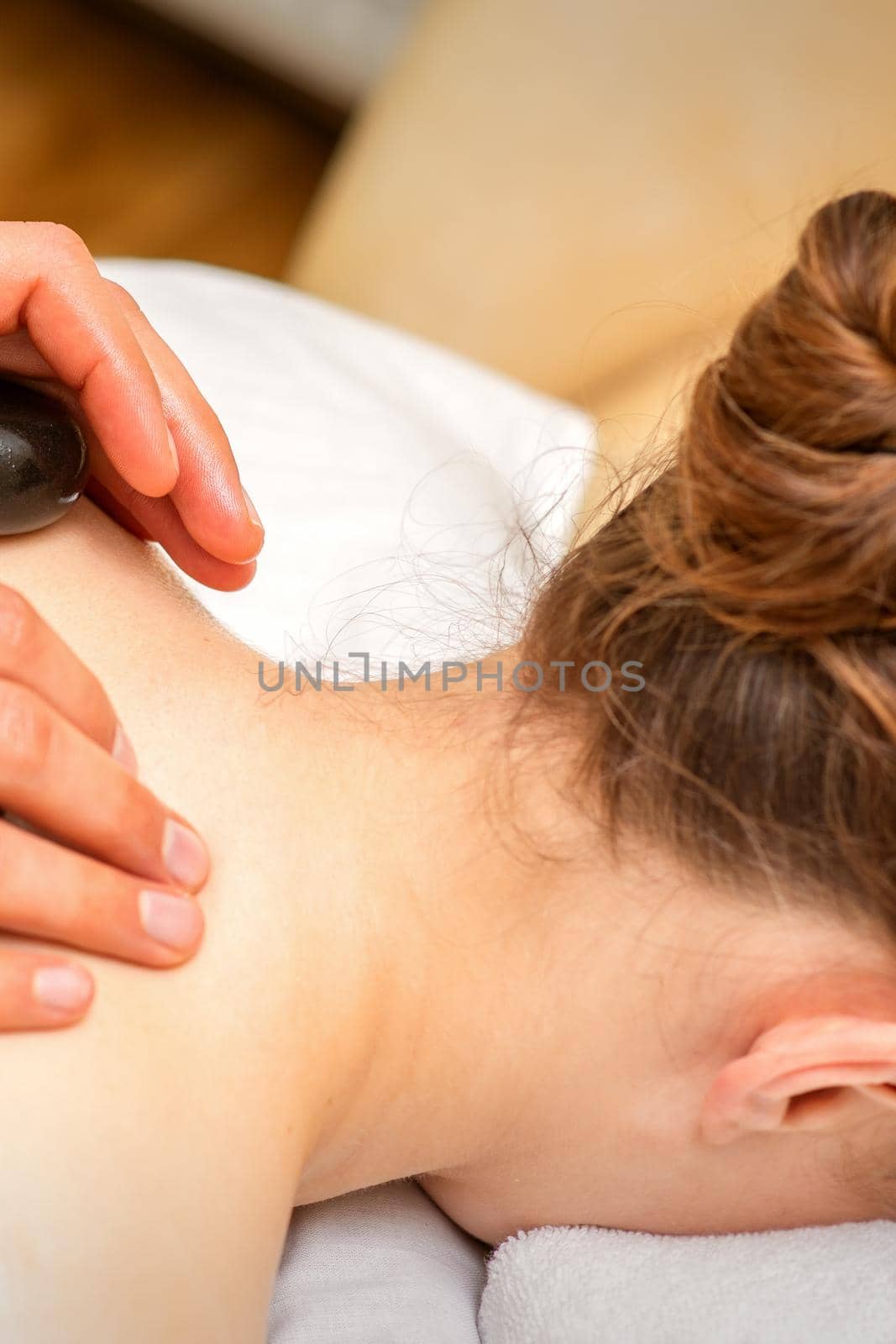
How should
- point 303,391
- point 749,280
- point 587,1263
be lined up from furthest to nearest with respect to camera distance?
point 749,280, point 303,391, point 587,1263

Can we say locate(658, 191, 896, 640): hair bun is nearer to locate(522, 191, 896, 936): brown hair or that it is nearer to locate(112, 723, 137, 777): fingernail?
locate(522, 191, 896, 936): brown hair

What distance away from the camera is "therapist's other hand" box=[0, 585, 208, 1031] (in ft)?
1.95

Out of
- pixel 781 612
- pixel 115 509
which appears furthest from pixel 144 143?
pixel 781 612

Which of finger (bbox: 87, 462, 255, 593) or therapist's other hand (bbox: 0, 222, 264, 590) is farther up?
therapist's other hand (bbox: 0, 222, 264, 590)

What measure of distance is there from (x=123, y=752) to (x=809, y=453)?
1.23 ft

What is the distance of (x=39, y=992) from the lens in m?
0.59

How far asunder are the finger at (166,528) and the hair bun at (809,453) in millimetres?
315

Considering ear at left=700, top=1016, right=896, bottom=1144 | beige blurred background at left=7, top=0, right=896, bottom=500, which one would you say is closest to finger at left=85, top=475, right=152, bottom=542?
ear at left=700, top=1016, right=896, bottom=1144

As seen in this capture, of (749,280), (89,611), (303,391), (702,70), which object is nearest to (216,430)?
(89,611)

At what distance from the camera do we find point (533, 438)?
1.41m

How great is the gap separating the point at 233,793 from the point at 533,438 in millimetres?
804

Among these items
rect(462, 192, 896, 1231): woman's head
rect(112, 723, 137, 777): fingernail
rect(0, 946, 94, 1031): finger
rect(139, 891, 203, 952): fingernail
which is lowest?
rect(0, 946, 94, 1031): finger

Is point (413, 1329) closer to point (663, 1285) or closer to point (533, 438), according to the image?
point (663, 1285)

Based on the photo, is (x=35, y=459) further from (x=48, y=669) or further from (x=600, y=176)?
(x=600, y=176)
